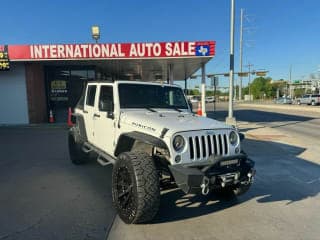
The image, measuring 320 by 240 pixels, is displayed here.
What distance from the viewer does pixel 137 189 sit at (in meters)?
3.32

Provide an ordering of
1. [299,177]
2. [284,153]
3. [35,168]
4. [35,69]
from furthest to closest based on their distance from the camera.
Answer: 1. [35,69]
2. [284,153]
3. [35,168]
4. [299,177]

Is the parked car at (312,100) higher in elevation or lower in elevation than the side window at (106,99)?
lower

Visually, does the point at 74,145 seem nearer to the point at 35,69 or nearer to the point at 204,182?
the point at 204,182

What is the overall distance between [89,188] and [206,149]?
269 centimetres

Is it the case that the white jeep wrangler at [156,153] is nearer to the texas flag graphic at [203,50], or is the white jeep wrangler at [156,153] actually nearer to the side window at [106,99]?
the side window at [106,99]

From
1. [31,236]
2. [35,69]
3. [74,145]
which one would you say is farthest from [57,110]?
[31,236]

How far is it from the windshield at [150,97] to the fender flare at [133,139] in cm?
71

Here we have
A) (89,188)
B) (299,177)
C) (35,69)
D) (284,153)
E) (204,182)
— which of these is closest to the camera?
(204,182)

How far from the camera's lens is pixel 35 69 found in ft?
48.6

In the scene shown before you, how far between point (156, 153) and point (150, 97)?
4.61 ft

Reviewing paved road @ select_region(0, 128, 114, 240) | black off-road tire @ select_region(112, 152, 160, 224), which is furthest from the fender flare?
paved road @ select_region(0, 128, 114, 240)

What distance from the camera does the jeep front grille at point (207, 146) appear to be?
348 cm

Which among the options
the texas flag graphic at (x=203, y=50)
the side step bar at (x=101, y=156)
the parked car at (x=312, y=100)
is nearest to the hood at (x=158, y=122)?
the side step bar at (x=101, y=156)

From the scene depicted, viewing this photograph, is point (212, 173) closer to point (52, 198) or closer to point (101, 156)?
point (101, 156)
